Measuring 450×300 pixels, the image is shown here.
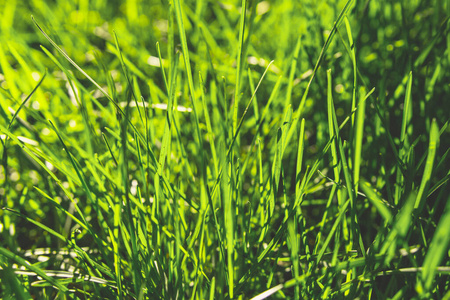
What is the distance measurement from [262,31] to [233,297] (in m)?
0.66

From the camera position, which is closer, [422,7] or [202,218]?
[202,218]

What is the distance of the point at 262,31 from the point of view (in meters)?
0.84

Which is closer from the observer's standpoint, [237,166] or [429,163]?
[429,163]

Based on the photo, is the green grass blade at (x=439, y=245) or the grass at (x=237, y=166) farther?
the grass at (x=237, y=166)

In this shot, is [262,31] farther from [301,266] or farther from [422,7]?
[301,266]

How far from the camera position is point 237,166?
40 centimetres

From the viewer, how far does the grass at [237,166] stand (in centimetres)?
35

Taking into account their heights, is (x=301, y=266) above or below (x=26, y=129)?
below

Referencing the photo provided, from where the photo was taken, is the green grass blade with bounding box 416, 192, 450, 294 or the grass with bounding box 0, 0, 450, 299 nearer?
the green grass blade with bounding box 416, 192, 450, 294

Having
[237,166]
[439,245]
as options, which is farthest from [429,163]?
[237,166]

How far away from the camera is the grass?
346mm

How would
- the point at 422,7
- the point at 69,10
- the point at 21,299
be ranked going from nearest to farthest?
the point at 21,299, the point at 422,7, the point at 69,10

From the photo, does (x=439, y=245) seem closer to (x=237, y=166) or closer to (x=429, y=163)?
(x=429, y=163)

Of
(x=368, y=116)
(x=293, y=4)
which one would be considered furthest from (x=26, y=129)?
(x=293, y=4)
